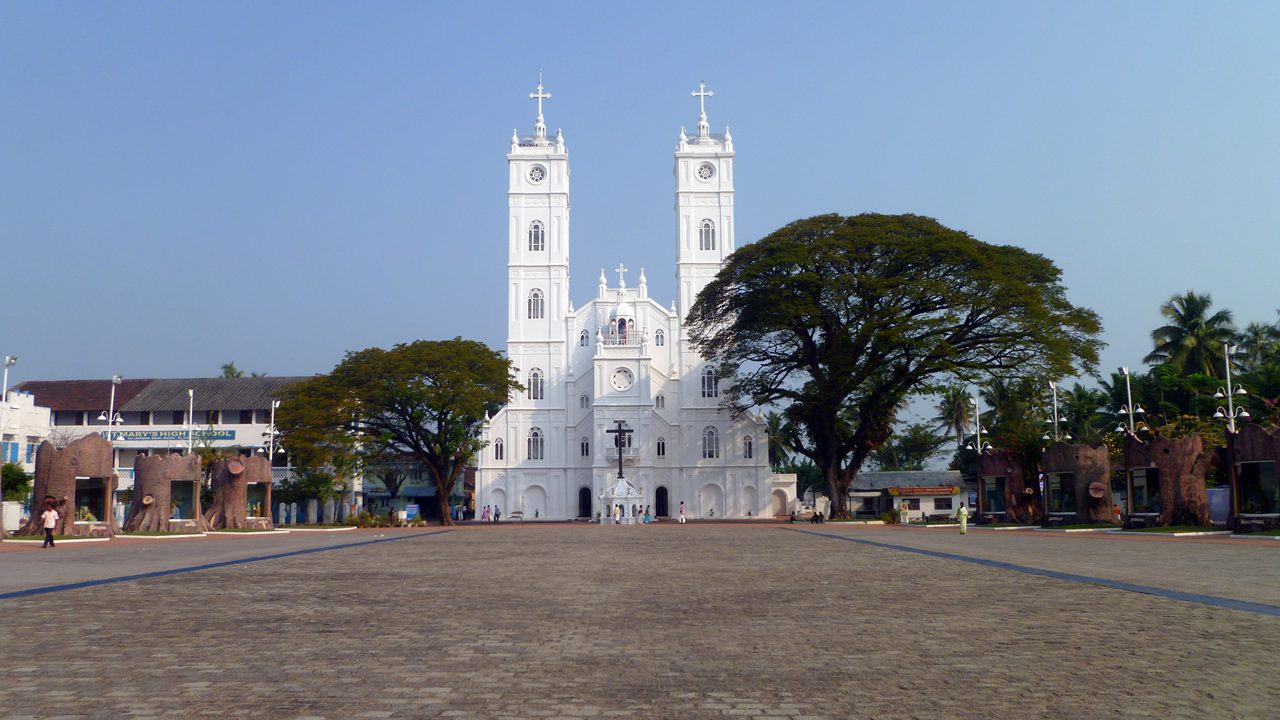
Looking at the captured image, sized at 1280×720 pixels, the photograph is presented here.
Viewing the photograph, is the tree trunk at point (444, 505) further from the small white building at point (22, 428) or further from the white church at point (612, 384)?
the small white building at point (22, 428)

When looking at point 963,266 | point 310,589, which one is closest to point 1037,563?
point 310,589

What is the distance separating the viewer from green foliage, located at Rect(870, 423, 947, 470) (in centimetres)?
8706

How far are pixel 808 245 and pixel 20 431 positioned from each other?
4127 centimetres

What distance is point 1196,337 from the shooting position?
2053 inches

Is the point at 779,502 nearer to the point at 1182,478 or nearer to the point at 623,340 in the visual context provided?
the point at 623,340

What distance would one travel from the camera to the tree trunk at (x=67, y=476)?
30250 mm

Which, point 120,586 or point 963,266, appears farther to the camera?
point 963,266

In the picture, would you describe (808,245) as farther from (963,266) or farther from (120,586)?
(120,586)

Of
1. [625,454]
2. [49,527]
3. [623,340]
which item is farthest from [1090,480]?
[623,340]

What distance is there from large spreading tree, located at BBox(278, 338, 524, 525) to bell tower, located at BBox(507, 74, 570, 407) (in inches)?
673

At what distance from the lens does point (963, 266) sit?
159 feet

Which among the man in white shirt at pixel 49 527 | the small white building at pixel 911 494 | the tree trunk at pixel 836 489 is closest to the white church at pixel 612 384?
the small white building at pixel 911 494

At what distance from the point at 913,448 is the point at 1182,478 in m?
57.5

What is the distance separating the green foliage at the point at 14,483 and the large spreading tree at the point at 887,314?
3327 cm
